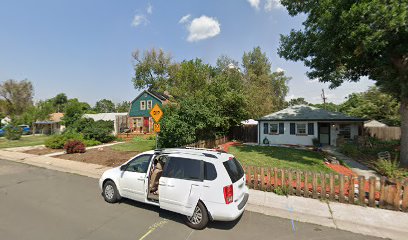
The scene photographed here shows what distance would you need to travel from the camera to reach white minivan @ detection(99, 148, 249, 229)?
4621 millimetres

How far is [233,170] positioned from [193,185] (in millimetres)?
1076

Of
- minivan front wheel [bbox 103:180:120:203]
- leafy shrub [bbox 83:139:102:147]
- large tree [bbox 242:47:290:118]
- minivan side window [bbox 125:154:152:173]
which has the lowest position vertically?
minivan front wheel [bbox 103:180:120:203]

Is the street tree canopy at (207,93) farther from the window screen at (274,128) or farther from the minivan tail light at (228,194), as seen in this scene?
the minivan tail light at (228,194)

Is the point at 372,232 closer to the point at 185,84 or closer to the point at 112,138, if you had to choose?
the point at 185,84

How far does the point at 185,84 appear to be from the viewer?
2342 centimetres

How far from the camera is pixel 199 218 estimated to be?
15.8ft

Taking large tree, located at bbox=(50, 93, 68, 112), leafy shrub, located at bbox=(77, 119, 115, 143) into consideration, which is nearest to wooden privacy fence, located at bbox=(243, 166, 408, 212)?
leafy shrub, located at bbox=(77, 119, 115, 143)

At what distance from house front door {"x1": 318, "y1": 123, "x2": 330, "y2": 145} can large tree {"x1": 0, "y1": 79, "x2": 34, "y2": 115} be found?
182ft

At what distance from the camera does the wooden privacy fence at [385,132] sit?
19641mm

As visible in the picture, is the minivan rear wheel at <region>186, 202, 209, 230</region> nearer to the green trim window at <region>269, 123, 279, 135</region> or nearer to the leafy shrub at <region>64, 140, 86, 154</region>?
the leafy shrub at <region>64, 140, 86, 154</region>

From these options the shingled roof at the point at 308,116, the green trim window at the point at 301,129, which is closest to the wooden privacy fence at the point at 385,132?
the shingled roof at the point at 308,116

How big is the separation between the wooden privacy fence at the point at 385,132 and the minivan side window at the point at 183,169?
22219 millimetres

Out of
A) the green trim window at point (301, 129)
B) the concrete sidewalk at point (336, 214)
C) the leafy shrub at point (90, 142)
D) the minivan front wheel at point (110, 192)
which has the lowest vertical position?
the concrete sidewalk at point (336, 214)

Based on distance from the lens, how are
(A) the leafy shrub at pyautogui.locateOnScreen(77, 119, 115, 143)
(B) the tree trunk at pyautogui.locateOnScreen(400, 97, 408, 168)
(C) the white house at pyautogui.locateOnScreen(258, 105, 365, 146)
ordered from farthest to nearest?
(A) the leafy shrub at pyautogui.locateOnScreen(77, 119, 115, 143) → (C) the white house at pyautogui.locateOnScreen(258, 105, 365, 146) → (B) the tree trunk at pyautogui.locateOnScreen(400, 97, 408, 168)
